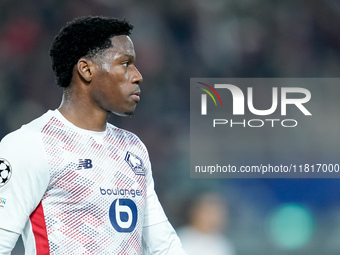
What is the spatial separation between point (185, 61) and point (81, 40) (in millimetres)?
3024

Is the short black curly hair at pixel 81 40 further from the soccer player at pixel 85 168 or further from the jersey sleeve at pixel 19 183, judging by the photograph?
the jersey sleeve at pixel 19 183

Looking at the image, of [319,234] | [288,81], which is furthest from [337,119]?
[319,234]

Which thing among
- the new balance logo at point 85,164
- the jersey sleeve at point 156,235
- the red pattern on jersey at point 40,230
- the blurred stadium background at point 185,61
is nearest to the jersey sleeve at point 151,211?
the jersey sleeve at point 156,235

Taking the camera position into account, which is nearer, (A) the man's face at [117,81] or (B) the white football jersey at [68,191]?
(B) the white football jersey at [68,191]

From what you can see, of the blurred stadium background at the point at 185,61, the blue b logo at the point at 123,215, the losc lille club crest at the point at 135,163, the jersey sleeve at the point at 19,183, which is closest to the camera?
the jersey sleeve at the point at 19,183

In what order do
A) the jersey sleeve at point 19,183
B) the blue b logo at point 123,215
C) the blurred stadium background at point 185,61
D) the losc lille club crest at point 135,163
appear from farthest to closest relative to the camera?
1. the blurred stadium background at point 185,61
2. the losc lille club crest at point 135,163
3. the blue b logo at point 123,215
4. the jersey sleeve at point 19,183

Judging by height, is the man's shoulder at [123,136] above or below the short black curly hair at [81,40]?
below

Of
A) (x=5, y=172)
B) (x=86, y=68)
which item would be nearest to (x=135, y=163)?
(x=86, y=68)

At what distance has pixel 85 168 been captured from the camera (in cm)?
176

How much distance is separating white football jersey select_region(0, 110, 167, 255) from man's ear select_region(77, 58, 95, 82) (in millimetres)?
142

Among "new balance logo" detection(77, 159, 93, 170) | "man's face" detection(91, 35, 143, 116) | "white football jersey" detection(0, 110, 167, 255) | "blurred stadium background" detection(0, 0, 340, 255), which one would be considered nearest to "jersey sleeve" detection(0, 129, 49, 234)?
"white football jersey" detection(0, 110, 167, 255)

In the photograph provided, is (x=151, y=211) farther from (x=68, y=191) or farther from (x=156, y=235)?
(x=68, y=191)

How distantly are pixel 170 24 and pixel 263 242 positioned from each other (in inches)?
75.3

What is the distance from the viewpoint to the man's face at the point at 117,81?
5.92 feet
